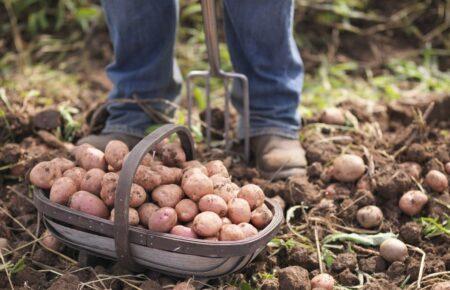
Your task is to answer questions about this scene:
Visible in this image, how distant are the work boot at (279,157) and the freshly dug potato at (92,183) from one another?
0.76 m

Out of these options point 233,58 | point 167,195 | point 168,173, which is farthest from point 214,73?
point 167,195

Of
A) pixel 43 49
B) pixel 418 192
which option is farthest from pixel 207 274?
pixel 43 49

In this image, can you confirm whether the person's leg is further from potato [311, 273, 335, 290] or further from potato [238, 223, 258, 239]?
potato [311, 273, 335, 290]

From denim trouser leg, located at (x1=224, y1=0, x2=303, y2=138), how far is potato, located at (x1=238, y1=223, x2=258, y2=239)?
2.56 ft

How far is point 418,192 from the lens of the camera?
83.6 inches

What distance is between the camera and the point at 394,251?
6.24 ft

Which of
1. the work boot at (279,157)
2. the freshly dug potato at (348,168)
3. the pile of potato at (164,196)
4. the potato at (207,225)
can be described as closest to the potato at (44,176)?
the pile of potato at (164,196)

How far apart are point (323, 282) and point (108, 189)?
0.70 meters

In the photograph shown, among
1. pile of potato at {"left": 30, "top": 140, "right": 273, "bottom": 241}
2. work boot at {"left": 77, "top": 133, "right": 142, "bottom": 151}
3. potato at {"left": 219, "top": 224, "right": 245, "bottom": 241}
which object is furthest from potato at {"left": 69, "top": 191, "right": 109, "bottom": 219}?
work boot at {"left": 77, "top": 133, "right": 142, "bottom": 151}

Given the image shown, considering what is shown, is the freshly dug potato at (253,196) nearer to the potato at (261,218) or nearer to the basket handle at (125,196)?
the potato at (261,218)

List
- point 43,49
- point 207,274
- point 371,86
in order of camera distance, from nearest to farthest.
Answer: point 207,274
point 371,86
point 43,49

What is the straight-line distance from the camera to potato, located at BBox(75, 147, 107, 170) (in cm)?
187

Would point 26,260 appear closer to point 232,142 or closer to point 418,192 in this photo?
point 232,142

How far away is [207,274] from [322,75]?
81.8 inches
